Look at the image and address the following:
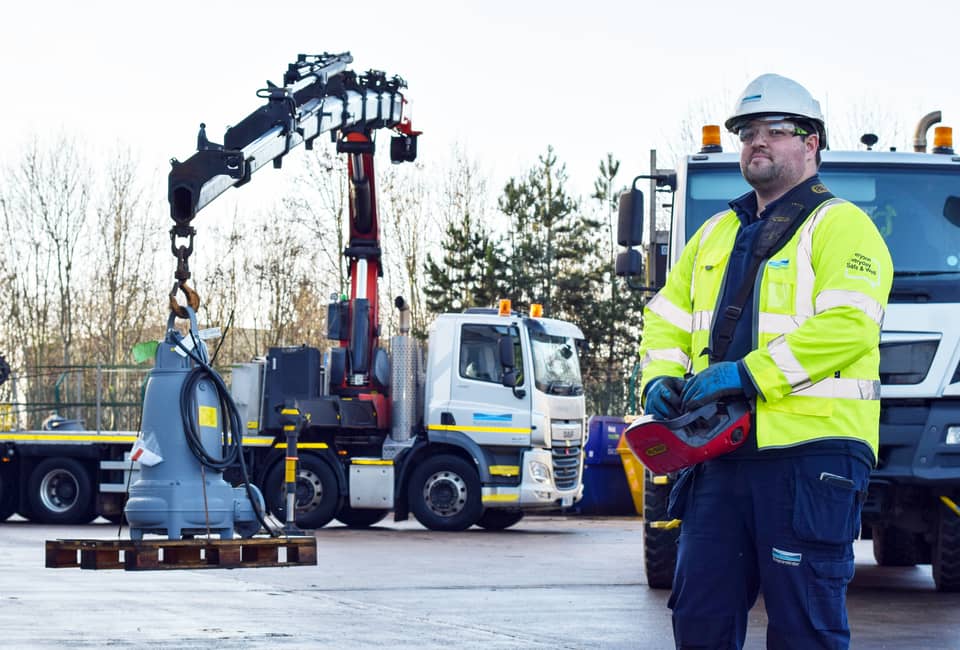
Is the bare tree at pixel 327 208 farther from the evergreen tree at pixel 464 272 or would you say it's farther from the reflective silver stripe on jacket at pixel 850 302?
the reflective silver stripe on jacket at pixel 850 302

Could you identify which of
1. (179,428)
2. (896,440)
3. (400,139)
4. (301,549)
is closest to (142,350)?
(179,428)

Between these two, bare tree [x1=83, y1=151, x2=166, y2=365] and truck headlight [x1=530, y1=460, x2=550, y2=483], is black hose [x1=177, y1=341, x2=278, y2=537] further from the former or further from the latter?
bare tree [x1=83, y1=151, x2=166, y2=365]

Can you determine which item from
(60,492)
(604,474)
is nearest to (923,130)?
(604,474)

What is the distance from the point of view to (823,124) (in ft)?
15.5

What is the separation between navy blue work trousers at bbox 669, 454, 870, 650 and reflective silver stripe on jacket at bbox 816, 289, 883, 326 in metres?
0.42

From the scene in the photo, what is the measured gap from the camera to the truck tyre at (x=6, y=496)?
68.9ft

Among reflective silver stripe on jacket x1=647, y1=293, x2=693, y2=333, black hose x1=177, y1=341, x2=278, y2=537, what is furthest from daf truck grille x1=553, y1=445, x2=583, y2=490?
reflective silver stripe on jacket x1=647, y1=293, x2=693, y2=333

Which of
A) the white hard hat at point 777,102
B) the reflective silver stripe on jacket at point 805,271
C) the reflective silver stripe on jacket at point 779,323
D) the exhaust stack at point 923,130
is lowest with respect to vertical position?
the reflective silver stripe on jacket at point 779,323

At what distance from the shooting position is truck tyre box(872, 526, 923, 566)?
Answer: 43.8 ft

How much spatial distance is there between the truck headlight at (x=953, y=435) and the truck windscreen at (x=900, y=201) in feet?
3.45

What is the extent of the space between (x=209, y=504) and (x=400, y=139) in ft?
43.6

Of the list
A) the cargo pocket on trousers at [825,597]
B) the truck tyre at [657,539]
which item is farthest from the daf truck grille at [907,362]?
the cargo pocket on trousers at [825,597]

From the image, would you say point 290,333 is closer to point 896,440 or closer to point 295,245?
point 295,245

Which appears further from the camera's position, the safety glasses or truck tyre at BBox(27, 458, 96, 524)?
truck tyre at BBox(27, 458, 96, 524)
